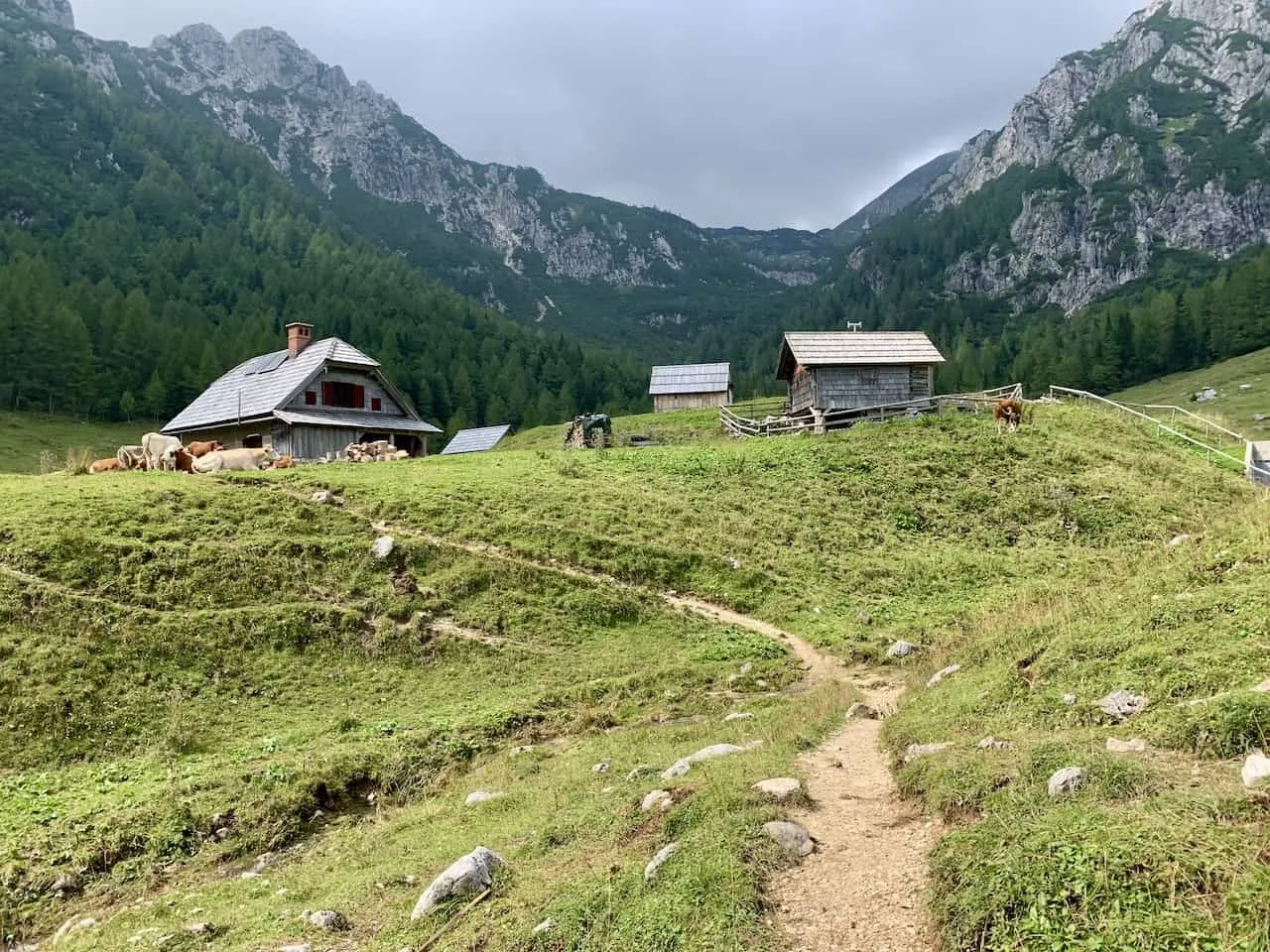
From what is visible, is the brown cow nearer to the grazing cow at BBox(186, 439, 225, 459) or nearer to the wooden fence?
the grazing cow at BBox(186, 439, 225, 459)

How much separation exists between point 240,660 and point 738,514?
1924 cm

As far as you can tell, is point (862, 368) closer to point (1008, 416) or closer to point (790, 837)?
point (1008, 416)

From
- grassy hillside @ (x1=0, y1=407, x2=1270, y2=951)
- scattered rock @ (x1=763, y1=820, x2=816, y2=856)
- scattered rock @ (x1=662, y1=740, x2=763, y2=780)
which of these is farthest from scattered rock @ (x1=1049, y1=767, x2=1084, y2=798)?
scattered rock @ (x1=662, y1=740, x2=763, y2=780)

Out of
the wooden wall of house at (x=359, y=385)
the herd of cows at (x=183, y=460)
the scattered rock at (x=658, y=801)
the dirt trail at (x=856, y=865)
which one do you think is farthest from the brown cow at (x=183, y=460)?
the dirt trail at (x=856, y=865)

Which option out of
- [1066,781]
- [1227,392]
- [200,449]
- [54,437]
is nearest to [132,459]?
[200,449]

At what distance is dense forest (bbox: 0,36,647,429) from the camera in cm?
9388

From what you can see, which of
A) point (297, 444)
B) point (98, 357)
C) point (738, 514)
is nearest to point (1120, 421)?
point (738, 514)

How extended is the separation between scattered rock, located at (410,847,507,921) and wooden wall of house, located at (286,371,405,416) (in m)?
42.4

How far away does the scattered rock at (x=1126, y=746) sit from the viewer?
748 centimetres

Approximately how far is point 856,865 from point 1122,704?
3.94 metres

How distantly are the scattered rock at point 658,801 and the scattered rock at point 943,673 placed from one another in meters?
6.54

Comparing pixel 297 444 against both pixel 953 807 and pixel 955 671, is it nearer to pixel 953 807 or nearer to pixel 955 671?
pixel 955 671

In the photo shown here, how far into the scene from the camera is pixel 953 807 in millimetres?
7664

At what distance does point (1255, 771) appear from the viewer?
245 inches
